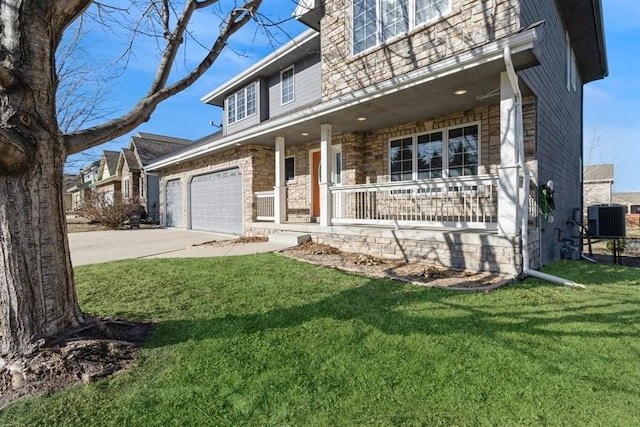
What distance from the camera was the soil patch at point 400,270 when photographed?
16.0 feet

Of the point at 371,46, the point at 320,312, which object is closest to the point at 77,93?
the point at 371,46

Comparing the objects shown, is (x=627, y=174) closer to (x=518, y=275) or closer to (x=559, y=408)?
(x=518, y=275)

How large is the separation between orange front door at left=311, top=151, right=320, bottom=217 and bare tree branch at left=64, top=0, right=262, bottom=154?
6.47 m

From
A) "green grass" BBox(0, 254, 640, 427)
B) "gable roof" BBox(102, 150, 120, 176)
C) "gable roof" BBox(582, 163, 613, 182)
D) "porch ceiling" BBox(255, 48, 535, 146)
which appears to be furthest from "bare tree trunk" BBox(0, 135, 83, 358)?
"gable roof" BBox(582, 163, 613, 182)

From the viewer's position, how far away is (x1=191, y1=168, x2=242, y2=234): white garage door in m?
12.2

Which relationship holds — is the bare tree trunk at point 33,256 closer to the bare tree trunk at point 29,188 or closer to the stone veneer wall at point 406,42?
the bare tree trunk at point 29,188

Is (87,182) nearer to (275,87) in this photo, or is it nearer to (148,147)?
(148,147)

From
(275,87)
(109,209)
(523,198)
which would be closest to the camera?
(523,198)

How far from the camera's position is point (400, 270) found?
19.0ft

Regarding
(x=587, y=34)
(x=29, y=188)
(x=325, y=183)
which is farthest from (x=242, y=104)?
(x=587, y=34)

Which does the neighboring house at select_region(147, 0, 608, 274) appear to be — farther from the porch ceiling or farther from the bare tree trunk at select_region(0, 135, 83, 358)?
the bare tree trunk at select_region(0, 135, 83, 358)

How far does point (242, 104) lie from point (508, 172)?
10753 millimetres

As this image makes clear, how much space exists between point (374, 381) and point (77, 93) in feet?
41.3

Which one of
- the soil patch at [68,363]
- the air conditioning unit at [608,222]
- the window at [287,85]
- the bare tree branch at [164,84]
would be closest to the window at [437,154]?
the window at [287,85]
